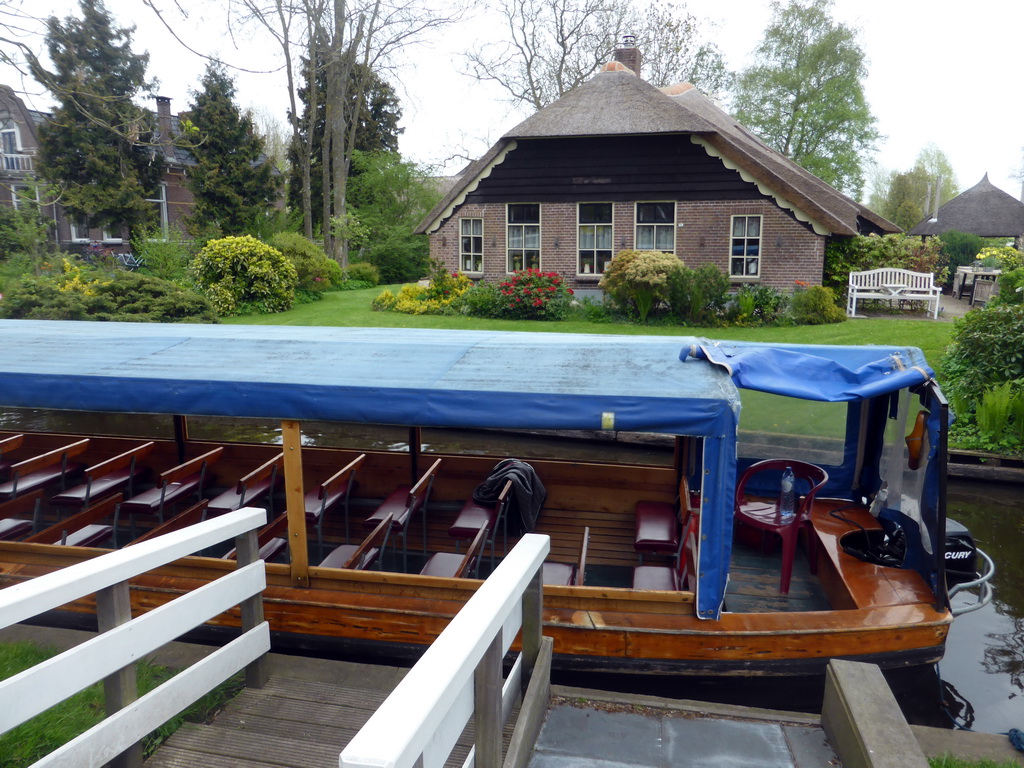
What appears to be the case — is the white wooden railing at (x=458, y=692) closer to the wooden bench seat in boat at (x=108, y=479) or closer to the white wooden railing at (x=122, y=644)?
the white wooden railing at (x=122, y=644)

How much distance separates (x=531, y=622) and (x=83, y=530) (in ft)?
15.3

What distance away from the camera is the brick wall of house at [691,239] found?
19.4 metres

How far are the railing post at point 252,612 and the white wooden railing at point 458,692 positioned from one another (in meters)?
1.52

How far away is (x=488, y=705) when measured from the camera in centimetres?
240

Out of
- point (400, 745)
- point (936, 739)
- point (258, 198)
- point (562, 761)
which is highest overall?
point (258, 198)

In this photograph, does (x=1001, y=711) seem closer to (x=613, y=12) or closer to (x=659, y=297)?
(x=659, y=297)

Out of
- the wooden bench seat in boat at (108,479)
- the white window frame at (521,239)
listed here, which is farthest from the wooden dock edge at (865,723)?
the white window frame at (521,239)

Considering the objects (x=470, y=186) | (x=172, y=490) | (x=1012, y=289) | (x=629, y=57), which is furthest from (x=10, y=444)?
(x=629, y=57)

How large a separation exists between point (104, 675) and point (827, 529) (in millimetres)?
5182

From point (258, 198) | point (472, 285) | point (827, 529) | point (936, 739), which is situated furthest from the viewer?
point (258, 198)

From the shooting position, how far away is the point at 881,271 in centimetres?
1955

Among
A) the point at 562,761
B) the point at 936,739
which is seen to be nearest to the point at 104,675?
the point at 562,761

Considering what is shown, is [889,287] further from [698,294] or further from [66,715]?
[66,715]

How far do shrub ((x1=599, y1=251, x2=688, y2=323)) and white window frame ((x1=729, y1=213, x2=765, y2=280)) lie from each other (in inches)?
86.7
